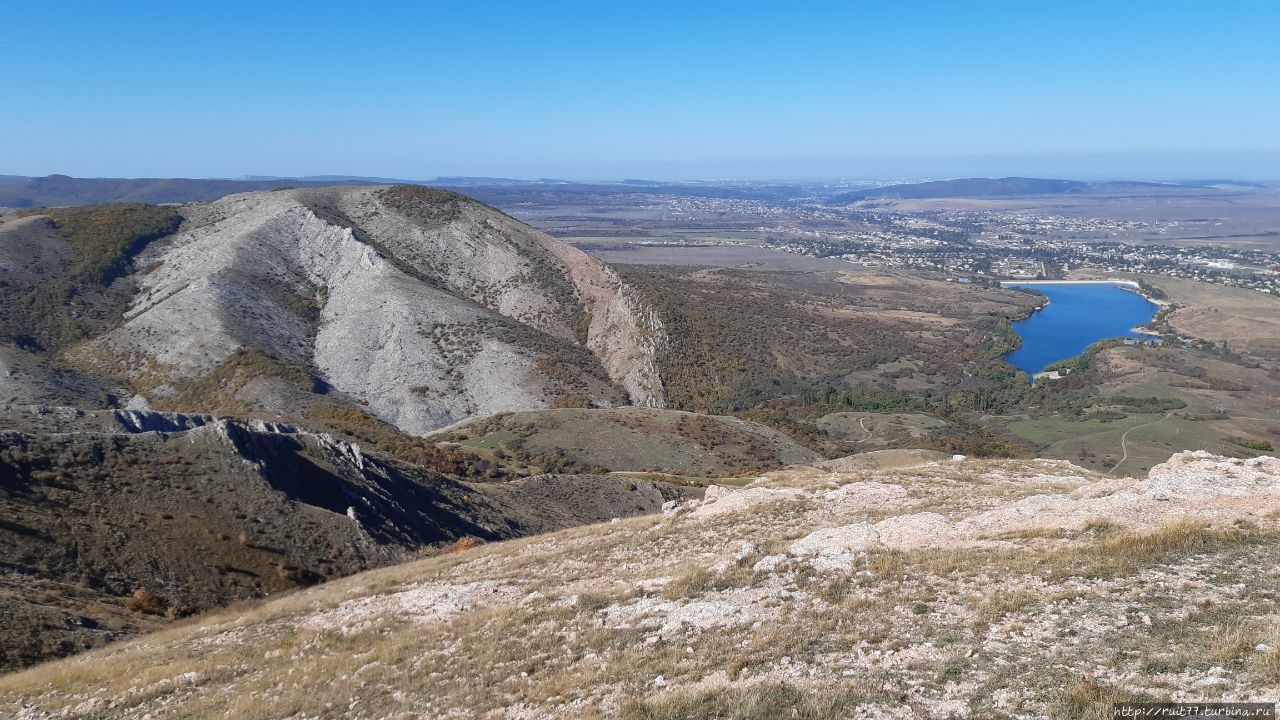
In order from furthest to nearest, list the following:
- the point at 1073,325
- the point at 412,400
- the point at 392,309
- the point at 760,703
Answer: the point at 1073,325 < the point at 392,309 < the point at 412,400 < the point at 760,703

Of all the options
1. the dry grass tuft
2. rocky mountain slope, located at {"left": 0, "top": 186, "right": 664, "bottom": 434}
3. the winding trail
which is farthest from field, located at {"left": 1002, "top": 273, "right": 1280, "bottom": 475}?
the dry grass tuft

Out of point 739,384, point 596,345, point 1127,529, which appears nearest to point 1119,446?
point 739,384

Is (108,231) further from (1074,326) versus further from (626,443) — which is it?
(1074,326)

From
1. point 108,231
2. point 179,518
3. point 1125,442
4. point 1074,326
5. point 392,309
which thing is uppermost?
point 108,231

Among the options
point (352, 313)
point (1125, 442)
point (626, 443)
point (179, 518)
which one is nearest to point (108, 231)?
point (352, 313)

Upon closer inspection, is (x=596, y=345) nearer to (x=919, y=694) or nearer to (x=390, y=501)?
(x=390, y=501)

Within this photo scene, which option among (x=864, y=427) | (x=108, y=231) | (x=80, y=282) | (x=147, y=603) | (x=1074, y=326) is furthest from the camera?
(x=1074, y=326)
